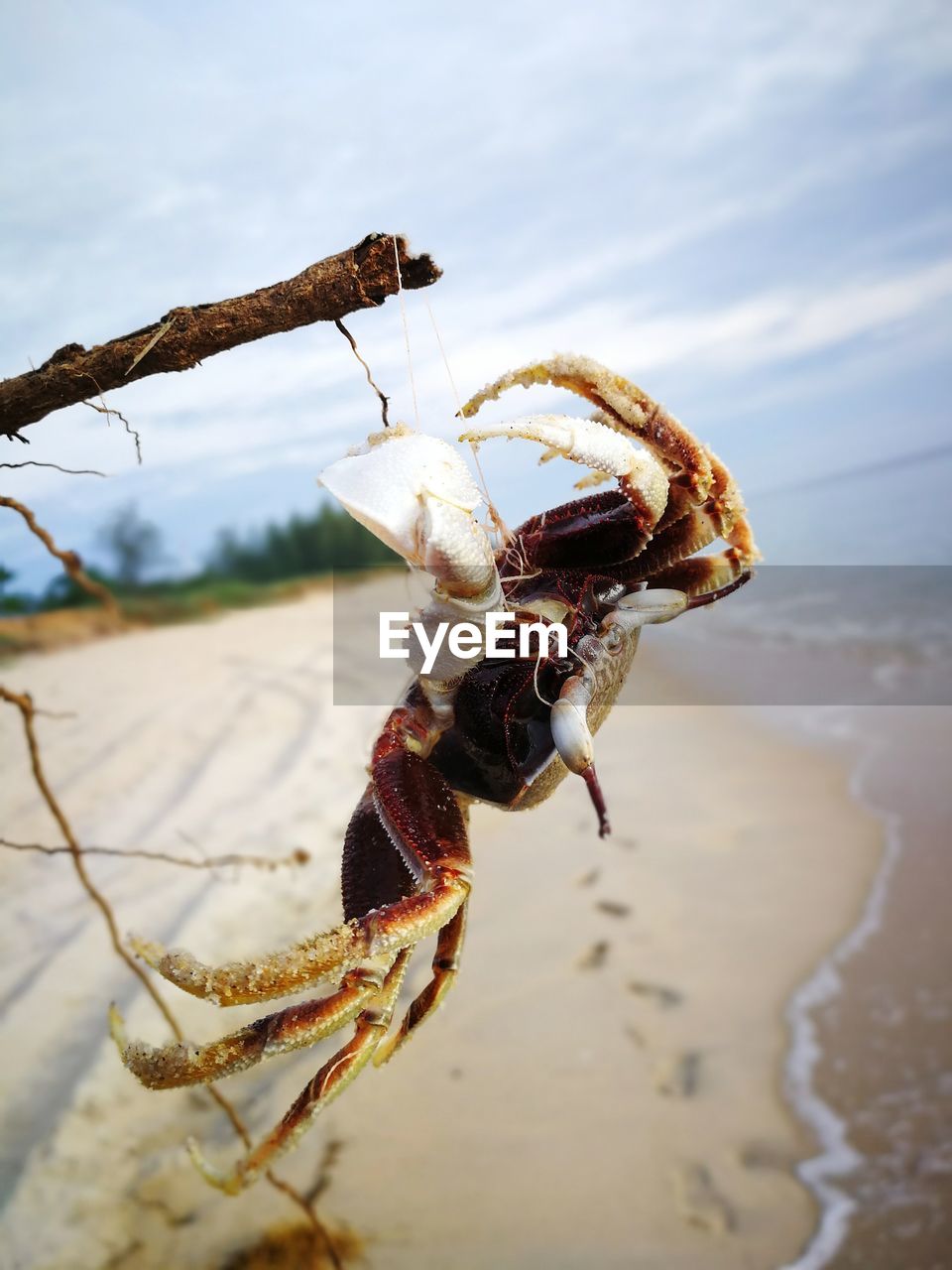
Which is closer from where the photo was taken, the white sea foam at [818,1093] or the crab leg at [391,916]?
the crab leg at [391,916]

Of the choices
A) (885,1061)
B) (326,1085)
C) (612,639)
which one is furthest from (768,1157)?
(612,639)

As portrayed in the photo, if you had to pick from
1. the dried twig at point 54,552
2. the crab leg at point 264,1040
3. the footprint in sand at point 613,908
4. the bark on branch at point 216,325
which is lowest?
the footprint in sand at point 613,908

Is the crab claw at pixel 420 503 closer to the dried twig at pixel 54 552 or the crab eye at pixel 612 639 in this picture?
the crab eye at pixel 612 639

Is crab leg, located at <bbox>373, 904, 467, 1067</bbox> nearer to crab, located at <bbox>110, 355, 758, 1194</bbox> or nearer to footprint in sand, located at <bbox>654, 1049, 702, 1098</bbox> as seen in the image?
crab, located at <bbox>110, 355, 758, 1194</bbox>

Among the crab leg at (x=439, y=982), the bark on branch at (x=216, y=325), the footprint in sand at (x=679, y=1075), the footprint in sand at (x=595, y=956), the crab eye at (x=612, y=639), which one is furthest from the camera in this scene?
the footprint in sand at (x=595, y=956)

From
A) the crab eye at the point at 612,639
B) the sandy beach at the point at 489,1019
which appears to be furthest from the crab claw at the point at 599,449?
the sandy beach at the point at 489,1019

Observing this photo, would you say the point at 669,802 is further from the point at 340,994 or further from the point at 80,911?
the point at 340,994

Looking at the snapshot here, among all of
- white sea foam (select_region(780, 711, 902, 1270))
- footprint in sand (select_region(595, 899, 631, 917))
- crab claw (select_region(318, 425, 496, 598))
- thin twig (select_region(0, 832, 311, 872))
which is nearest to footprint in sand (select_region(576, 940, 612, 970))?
footprint in sand (select_region(595, 899, 631, 917))

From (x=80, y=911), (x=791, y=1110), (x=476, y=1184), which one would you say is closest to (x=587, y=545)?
(x=476, y=1184)
